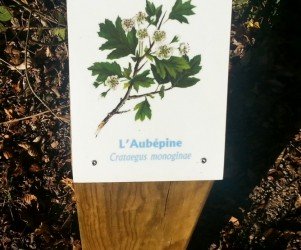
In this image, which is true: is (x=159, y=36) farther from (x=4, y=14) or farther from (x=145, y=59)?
(x=4, y=14)

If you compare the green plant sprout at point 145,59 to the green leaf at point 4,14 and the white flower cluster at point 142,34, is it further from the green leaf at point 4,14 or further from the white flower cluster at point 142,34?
the green leaf at point 4,14

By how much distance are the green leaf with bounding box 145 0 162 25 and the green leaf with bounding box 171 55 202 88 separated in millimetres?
229

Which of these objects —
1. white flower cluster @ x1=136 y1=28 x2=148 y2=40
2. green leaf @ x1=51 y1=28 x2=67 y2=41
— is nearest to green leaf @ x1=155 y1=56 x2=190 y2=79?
white flower cluster @ x1=136 y1=28 x2=148 y2=40

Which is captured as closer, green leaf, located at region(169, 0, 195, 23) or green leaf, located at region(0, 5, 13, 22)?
green leaf, located at region(169, 0, 195, 23)

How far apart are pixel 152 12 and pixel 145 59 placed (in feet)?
0.70

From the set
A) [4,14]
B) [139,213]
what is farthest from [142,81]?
[4,14]

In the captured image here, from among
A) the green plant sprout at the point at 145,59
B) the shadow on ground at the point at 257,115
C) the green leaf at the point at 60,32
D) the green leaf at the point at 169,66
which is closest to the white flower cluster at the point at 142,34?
the green plant sprout at the point at 145,59

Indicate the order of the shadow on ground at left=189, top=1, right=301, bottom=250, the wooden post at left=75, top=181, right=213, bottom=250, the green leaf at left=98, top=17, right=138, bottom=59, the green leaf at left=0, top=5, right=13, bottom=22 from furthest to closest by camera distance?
the shadow on ground at left=189, top=1, right=301, bottom=250 < the green leaf at left=0, top=5, right=13, bottom=22 < the wooden post at left=75, top=181, right=213, bottom=250 < the green leaf at left=98, top=17, right=138, bottom=59

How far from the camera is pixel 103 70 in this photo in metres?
1.79

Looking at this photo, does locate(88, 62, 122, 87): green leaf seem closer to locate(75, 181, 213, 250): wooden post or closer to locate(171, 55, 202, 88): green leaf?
locate(171, 55, 202, 88): green leaf

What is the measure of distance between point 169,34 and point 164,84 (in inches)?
9.1

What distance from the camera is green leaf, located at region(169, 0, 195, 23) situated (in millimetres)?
1773

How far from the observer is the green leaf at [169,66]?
1.83 metres

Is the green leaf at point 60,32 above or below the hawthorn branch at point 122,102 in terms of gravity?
above
